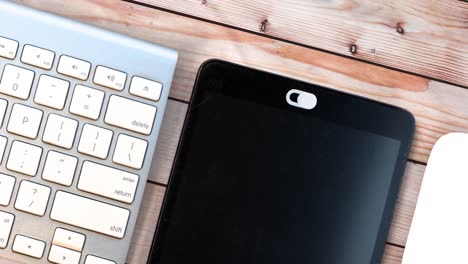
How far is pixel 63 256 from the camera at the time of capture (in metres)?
0.54

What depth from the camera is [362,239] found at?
0.57 metres

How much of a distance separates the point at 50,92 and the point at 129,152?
0.08 metres

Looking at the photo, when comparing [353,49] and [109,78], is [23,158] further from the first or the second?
[353,49]

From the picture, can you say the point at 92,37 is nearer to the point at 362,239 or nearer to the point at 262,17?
the point at 262,17

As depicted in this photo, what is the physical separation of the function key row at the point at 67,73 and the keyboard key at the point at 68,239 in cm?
12

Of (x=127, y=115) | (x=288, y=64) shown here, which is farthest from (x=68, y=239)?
(x=288, y=64)

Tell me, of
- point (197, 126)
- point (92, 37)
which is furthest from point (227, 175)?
point (92, 37)

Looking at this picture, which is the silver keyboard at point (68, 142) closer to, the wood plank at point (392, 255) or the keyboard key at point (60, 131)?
the keyboard key at point (60, 131)

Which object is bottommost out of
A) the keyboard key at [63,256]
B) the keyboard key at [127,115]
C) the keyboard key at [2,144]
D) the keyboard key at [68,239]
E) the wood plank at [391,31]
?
the keyboard key at [63,256]

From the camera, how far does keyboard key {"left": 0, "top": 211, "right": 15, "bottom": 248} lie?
21.2 inches

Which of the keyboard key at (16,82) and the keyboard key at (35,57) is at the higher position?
the keyboard key at (35,57)

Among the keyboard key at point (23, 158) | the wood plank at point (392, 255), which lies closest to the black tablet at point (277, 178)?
the wood plank at point (392, 255)

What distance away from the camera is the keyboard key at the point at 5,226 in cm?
54

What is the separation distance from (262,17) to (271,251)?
8.3 inches
